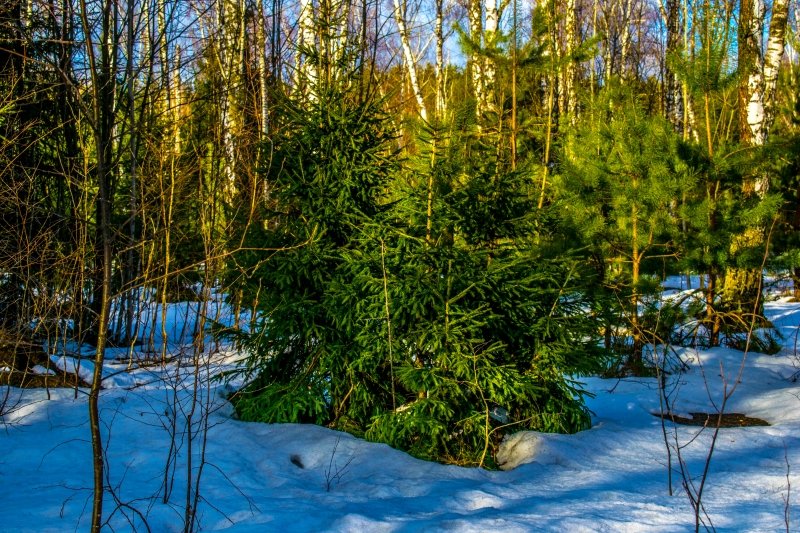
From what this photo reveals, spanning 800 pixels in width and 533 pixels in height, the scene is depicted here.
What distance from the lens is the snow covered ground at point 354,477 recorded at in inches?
132

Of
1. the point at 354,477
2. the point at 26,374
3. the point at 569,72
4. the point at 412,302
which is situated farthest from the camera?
the point at 569,72

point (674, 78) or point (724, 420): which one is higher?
point (674, 78)

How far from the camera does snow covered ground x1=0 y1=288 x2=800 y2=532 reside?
335 cm

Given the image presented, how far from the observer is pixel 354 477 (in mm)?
4234

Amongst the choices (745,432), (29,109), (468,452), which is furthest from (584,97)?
(29,109)

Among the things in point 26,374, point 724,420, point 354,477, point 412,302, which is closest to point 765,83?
point 724,420

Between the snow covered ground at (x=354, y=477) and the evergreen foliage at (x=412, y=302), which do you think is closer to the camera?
the snow covered ground at (x=354, y=477)

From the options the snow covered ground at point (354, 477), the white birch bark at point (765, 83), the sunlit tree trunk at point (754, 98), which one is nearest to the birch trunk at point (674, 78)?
the sunlit tree trunk at point (754, 98)

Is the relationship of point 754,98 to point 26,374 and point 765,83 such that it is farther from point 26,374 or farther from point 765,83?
point 26,374

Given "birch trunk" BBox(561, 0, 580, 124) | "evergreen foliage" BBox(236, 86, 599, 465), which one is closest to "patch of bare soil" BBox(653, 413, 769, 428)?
"evergreen foliage" BBox(236, 86, 599, 465)

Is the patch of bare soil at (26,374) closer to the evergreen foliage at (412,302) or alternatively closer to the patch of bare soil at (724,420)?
the evergreen foliage at (412,302)

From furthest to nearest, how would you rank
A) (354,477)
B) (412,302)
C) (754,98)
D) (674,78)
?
(674,78) → (754,98) → (412,302) → (354,477)

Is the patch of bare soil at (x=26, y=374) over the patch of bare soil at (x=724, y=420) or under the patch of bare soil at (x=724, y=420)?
over

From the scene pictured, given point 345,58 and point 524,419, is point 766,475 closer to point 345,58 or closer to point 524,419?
point 524,419
